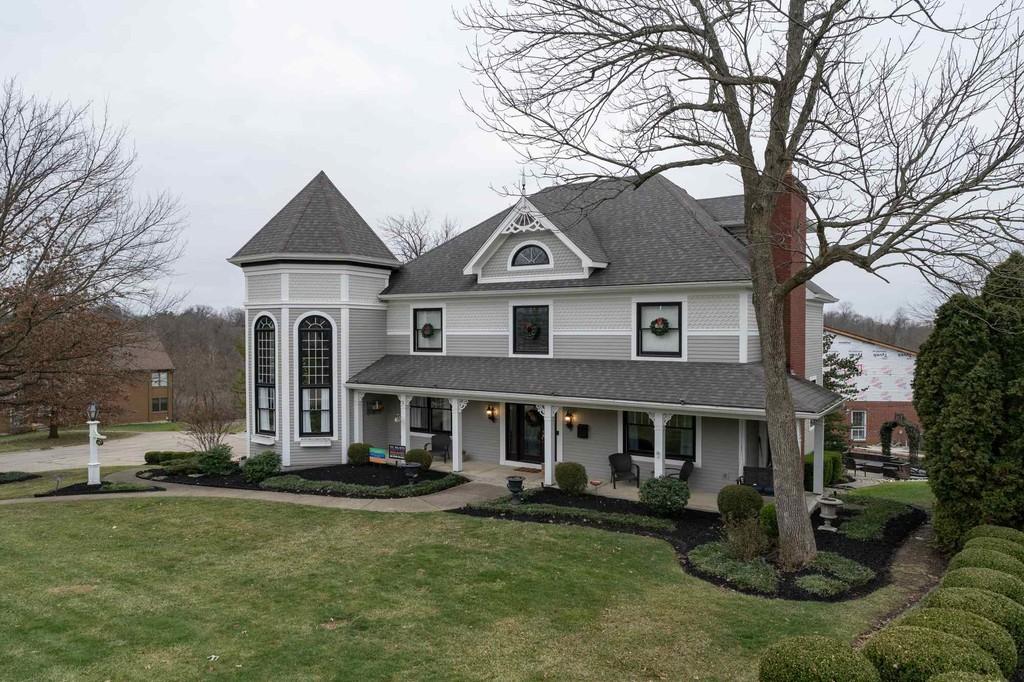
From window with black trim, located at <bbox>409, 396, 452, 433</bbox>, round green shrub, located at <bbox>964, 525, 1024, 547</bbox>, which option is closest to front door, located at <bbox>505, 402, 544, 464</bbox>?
window with black trim, located at <bbox>409, 396, 452, 433</bbox>

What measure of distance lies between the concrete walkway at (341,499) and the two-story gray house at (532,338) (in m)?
1.91

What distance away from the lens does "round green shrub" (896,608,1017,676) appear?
5.62 m

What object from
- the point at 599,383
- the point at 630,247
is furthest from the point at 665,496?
the point at 630,247

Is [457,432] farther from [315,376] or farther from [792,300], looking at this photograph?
[792,300]

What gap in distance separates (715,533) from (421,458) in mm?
8596

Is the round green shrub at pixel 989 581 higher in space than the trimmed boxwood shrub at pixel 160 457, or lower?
higher

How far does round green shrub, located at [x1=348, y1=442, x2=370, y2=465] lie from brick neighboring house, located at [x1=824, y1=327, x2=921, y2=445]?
89.4ft

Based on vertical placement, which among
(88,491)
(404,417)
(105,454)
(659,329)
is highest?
(659,329)

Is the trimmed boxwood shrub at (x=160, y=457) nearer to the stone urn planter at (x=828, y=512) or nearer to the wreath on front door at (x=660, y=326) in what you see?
the wreath on front door at (x=660, y=326)

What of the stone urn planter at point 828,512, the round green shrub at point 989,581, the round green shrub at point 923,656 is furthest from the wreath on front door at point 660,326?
the round green shrub at point 923,656

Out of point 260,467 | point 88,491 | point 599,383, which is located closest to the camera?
point 599,383

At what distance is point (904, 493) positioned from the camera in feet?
56.0

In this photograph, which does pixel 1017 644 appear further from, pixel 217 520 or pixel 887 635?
pixel 217 520

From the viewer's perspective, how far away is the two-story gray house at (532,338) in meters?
15.1
